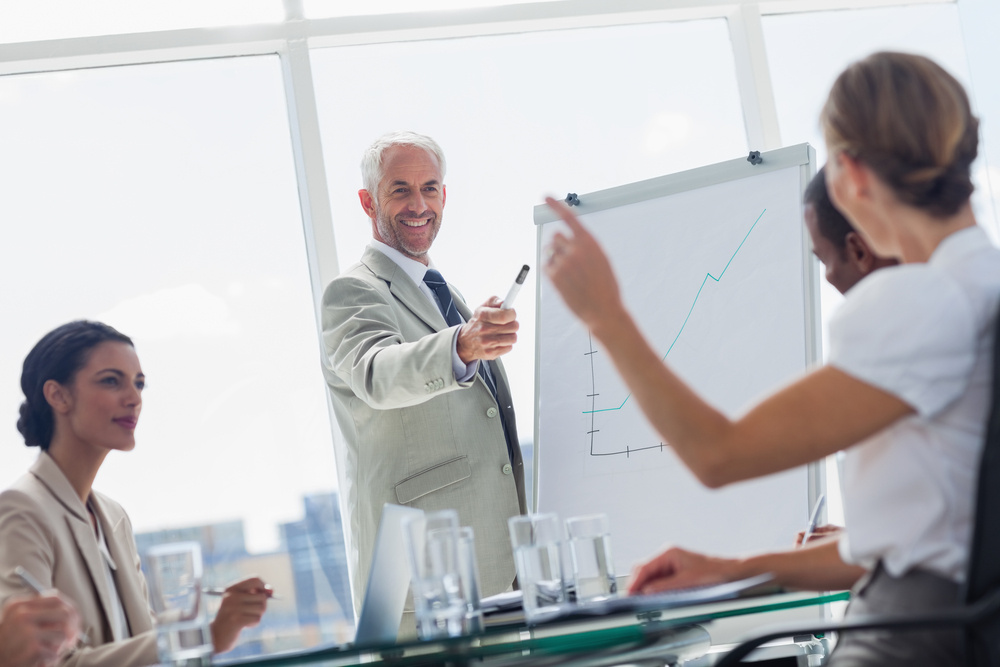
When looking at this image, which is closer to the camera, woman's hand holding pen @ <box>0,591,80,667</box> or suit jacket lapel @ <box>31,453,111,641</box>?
woman's hand holding pen @ <box>0,591,80,667</box>

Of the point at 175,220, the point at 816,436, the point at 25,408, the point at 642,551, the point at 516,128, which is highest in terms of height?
the point at 516,128

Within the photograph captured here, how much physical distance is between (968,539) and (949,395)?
16 cm

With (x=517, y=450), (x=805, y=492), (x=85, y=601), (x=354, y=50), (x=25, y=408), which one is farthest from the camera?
(x=354, y=50)

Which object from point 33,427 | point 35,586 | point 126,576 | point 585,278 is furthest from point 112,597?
point 585,278

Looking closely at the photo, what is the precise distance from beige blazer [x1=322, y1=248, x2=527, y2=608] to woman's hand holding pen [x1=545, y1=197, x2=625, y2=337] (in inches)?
46.0

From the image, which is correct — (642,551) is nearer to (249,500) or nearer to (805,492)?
(805,492)

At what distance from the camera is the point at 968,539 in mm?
1014

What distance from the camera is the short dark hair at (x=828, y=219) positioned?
1.57 m

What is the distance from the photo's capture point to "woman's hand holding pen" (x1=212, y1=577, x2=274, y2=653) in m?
1.55

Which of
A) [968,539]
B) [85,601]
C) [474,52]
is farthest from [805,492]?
[474,52]

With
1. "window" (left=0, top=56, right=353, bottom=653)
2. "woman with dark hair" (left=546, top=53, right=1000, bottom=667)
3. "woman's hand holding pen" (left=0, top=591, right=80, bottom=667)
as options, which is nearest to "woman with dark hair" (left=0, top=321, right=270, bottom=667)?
"woman's hand holding pen" (left=0, top=591, right=80, bottom=667)

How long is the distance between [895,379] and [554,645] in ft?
1.54

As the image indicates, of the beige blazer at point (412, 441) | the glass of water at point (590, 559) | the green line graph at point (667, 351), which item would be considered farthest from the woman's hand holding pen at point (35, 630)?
the green line graph at point (667, 351)

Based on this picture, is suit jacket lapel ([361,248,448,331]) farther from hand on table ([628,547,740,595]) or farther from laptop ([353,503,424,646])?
hand on table ([628,547,740,595])
